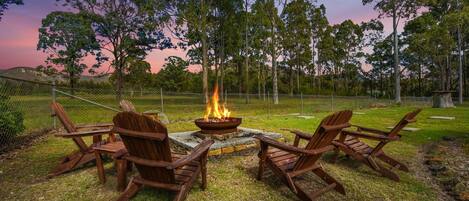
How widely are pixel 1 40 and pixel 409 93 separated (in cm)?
5265

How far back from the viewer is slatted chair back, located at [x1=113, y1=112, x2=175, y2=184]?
2293 mm

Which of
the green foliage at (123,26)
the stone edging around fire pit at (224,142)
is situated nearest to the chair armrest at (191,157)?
the stone edging around fire pit at (224,142)

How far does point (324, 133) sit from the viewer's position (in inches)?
112

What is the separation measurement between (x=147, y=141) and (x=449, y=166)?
4.62 metres

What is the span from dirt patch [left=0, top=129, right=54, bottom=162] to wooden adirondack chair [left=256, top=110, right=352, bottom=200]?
4.92m

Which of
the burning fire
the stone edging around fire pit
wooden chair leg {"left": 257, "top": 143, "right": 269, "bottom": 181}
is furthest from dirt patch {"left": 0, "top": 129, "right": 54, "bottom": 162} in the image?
wooden chair leg {"left": 257, "top": 143, "right": 269, "bottom": 181}

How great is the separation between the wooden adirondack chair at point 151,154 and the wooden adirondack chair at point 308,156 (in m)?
0.94

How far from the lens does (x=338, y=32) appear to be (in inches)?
1693

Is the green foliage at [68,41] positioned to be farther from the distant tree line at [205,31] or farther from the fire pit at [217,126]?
the fire pit at [217,126]

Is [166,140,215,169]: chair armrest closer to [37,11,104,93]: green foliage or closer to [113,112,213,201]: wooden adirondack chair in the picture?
[113,112,213,201]: wooden adirondack chair

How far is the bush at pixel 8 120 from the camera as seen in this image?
524 centimetres

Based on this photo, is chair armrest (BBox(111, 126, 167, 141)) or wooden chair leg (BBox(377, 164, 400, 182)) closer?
chair armrest (BBox(111, 126, 167, 141))

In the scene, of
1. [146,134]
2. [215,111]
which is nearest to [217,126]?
[215,111]

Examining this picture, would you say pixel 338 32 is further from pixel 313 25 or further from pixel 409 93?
pixel 409 93
